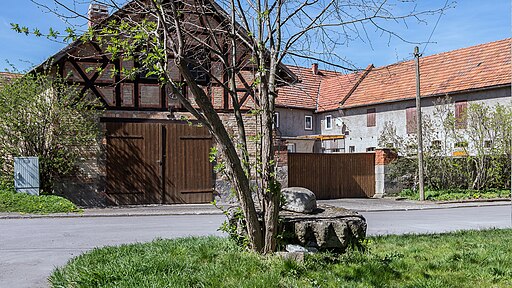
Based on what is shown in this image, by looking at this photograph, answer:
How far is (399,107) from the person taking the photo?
94.9 feet

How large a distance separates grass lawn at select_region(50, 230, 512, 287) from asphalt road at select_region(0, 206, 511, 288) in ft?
2.91

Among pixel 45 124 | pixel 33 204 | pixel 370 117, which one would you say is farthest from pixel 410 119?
pixel 33 204

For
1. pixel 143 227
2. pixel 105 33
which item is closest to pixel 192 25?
pixel 105 33

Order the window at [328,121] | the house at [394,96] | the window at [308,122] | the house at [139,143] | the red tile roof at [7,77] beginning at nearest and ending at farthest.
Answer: the red tile roof at [7,77] < the house at [139,143] < the house at [394,96] < the window at [328,121] < the window at [308,122]

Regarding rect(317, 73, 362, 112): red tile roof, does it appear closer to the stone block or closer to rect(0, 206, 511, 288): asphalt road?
rect(0, 206, 511, 288): asphalt road

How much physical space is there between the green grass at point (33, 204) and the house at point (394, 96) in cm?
1256

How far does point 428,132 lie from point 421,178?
3.07 m

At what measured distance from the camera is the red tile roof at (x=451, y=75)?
82.3 ft

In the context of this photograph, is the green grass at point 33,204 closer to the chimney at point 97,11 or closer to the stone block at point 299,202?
the chimney at point 97,11

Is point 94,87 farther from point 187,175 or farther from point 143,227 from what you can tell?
point 143,227

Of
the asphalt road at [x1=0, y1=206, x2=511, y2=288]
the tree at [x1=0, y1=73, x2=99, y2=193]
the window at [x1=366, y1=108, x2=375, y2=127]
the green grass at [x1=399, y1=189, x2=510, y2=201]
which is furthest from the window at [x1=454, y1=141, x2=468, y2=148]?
the tree at [x1=0, y1=73, x2=99, y2=193]

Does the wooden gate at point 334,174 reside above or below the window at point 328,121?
below

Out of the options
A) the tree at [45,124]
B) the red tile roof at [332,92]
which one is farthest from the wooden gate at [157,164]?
the red tile roof at [332,92]

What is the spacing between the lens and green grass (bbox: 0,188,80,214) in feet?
46.0
